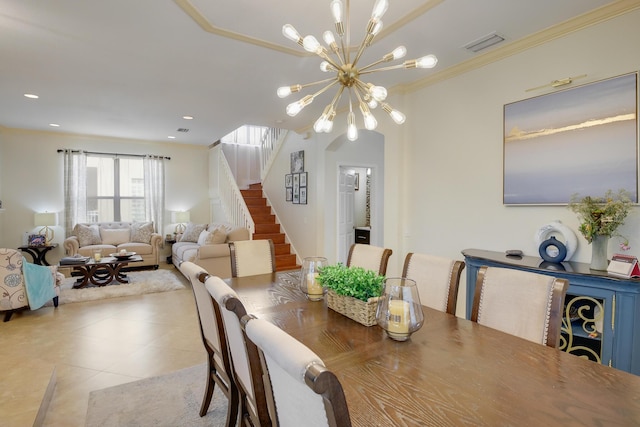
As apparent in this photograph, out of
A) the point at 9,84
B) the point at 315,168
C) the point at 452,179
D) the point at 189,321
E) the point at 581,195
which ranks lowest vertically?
the point at 189,321

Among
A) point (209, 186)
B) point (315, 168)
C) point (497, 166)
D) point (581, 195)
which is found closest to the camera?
point (581, 195)

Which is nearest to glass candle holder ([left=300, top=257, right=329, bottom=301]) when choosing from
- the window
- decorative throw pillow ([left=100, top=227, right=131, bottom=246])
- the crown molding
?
the crown molding

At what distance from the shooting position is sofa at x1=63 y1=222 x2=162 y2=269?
6155mm

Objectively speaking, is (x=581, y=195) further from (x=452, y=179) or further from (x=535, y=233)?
(x=452, y=179)

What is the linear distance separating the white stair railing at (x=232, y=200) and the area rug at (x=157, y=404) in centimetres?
327

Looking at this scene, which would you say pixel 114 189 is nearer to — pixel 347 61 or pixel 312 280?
pixel 312 280

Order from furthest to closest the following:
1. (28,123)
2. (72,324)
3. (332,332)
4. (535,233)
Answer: (28,123)
(72,324)
(535,233)
(332,332)

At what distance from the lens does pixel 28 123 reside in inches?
227

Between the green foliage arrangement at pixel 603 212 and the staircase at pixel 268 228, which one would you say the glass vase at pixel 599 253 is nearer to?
the green foliage arrangement at pixel 603 212

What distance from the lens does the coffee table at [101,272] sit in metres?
5.04

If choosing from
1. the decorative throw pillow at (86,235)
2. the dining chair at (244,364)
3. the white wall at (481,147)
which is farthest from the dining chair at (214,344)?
the decorative throw pillow at (86,235)

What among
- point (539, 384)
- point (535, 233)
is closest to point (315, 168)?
point (535, 233)

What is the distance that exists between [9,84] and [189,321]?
3.55m

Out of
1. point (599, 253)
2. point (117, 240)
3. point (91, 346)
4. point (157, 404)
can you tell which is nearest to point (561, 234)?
point (599, 253)
